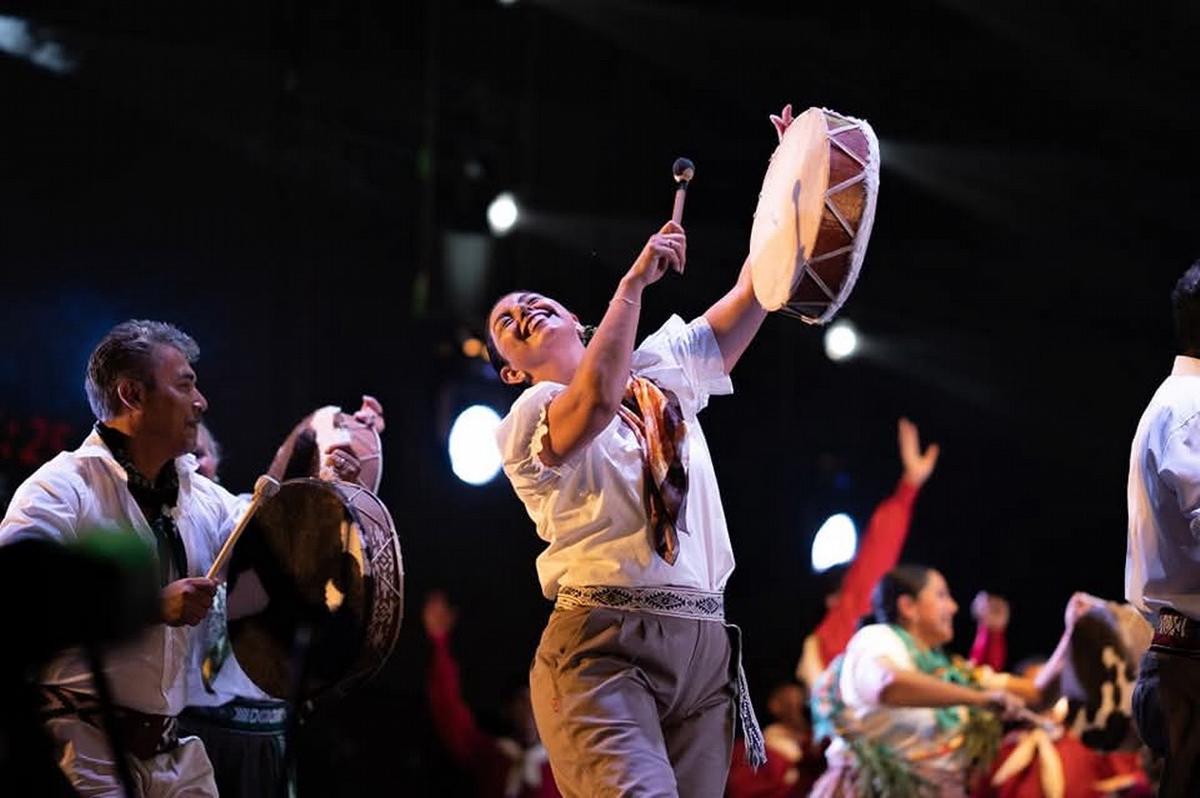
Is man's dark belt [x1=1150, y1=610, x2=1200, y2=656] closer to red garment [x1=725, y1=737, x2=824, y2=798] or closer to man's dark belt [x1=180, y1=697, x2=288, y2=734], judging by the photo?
man's dark belt [x1=180, y1=697, x2=288, y2=734]

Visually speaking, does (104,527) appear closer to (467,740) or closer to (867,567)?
(467,740)

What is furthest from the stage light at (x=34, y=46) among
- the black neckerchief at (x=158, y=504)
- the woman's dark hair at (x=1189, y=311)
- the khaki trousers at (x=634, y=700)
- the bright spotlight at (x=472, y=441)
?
the woman's dark hair at (x=1189, y=311)

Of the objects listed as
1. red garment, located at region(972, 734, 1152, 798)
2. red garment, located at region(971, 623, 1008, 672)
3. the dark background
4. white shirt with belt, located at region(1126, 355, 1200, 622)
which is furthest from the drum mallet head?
red garment, located at region(971, 623, 1008, 672)

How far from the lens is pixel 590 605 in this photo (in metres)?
3.22

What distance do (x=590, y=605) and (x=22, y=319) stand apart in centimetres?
499

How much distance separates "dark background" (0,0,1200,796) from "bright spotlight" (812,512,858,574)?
1.07 feet

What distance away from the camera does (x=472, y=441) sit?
26.7 ft

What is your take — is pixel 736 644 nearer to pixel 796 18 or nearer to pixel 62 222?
pixel 62 222

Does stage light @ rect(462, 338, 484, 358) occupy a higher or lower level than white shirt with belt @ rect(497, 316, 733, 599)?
higher

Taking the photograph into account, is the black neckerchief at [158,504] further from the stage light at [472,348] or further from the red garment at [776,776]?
the stage light at [472,348]

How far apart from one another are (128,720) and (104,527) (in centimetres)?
39

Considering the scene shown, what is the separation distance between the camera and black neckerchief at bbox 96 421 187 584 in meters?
3.44

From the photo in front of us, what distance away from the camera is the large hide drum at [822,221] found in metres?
3.27

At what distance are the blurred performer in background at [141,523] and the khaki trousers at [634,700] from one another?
738mm
